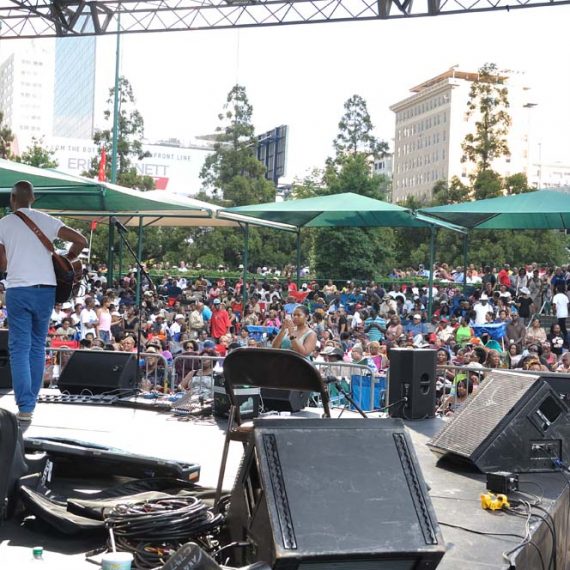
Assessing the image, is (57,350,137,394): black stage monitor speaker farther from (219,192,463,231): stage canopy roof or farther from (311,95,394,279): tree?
(311,95,394,279): tree

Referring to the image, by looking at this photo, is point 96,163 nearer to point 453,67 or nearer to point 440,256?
point 440,256

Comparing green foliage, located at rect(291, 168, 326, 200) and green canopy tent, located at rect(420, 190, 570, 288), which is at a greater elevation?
green foliage, located at rect(291, 168, 326, 200)

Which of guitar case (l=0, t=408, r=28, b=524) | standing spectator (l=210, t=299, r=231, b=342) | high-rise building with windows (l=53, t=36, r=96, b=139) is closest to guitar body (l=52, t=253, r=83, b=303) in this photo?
guitar case (l=0, t=408, r=28, b=524)

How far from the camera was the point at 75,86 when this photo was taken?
500 feet

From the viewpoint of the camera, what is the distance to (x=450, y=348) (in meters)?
13.1

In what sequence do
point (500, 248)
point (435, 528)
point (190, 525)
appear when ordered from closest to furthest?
point (435, 528), point (190, 525), point (500, 248)

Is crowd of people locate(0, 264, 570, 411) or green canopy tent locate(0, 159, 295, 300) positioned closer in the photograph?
green canopy tent locate(0, 159, 295, 300)

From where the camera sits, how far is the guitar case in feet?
12.0

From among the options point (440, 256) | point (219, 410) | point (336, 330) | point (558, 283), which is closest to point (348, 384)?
point (219, 410)

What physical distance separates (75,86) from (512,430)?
15651 cm

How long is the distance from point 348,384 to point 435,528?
5.35 m

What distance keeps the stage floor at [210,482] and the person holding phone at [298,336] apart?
75cm

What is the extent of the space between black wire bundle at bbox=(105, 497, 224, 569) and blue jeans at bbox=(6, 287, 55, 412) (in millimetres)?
2146

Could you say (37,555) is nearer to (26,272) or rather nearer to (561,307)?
(26,272)
